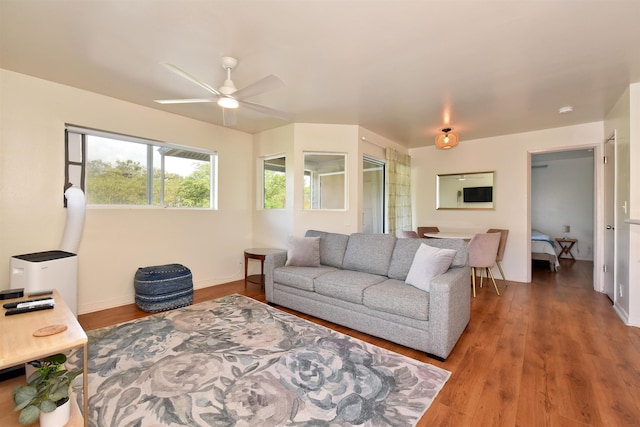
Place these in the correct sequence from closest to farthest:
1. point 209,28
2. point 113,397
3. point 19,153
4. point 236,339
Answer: point 113,397 → point 209,28 → point 236,339 → point 19,153

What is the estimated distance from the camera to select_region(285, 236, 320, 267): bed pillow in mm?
3590

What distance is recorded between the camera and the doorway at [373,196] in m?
5.09

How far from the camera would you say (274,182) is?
484 cm

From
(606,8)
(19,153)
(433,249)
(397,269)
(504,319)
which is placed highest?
(606,8)

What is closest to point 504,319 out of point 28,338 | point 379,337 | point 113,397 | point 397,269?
point 397,269

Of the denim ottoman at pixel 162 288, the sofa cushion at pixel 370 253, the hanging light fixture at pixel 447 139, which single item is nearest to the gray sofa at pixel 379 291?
the sofa cushion at pixel 370 253

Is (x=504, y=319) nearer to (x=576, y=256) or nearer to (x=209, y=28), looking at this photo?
(x=209, y=28)

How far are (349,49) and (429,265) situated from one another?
2.02 metres

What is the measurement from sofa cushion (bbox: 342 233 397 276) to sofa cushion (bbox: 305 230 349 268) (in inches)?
3.5

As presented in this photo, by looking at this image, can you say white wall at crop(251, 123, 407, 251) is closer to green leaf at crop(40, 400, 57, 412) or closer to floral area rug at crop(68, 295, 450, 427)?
floral area rug at crop(68, 295, 450, 427)

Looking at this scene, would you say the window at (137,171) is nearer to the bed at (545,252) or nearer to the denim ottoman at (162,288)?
the denim ottoman at (162,288)

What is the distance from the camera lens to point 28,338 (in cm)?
137

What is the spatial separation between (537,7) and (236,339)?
11.1ft

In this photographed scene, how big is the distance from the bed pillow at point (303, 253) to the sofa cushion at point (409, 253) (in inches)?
39.0
